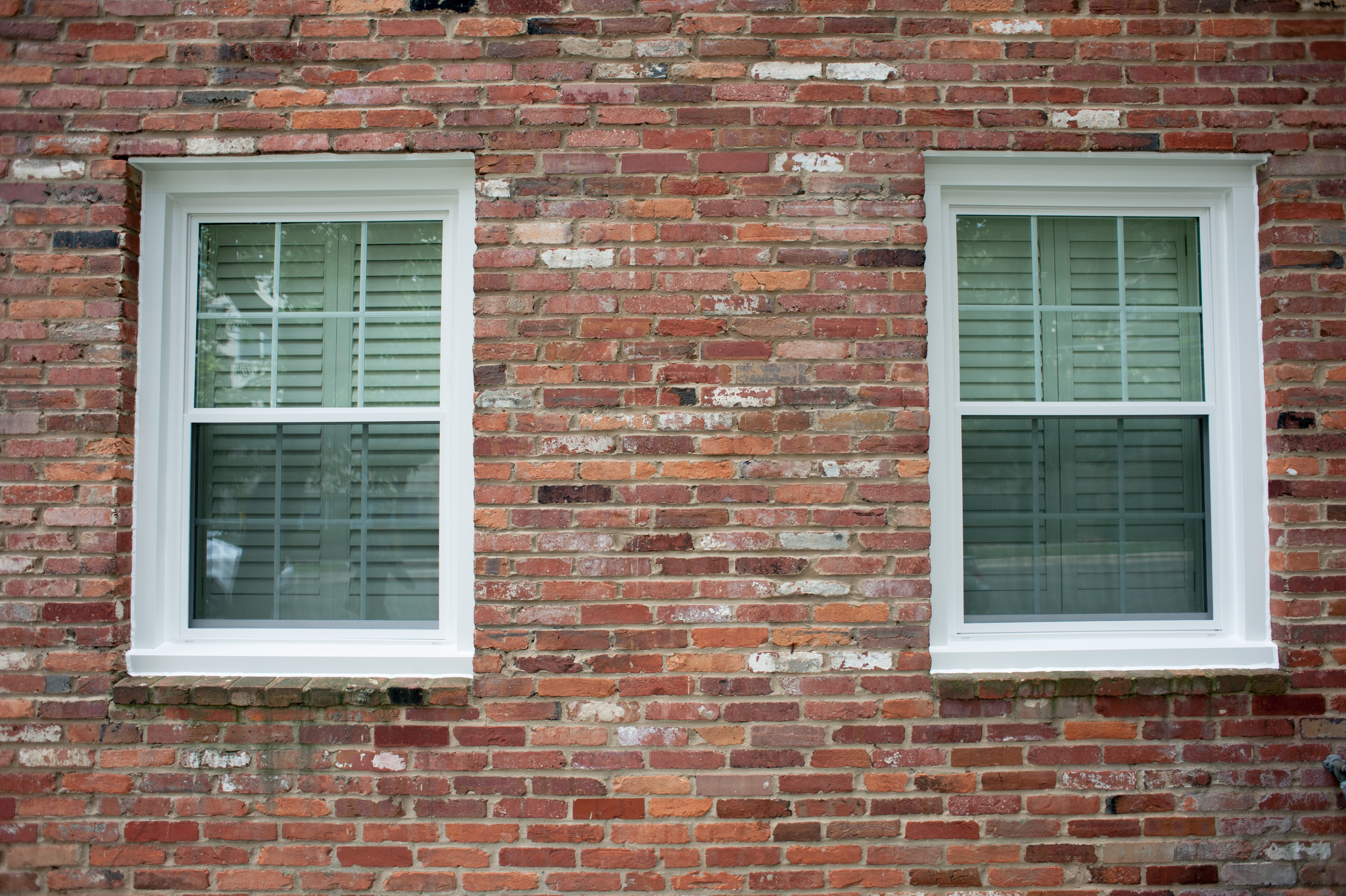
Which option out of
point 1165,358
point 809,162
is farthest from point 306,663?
point 1165,358

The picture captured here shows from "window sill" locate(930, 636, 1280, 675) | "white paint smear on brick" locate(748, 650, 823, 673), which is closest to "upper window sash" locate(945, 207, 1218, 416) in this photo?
"window sill" locate(930, 636, 1280, 675)

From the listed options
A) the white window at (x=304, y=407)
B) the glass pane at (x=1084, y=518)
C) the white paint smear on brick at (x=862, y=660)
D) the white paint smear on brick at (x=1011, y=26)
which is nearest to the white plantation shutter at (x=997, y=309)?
the glass pane at (x=1084, y=518)

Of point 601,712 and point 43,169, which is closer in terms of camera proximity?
point 601,712

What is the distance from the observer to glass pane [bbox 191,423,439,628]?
262cm

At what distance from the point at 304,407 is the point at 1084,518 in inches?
114

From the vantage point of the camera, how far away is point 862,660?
2.40 m

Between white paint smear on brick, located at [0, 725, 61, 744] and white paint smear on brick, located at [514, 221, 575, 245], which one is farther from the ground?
white paint smear on brick, located at [514, 221, 575, 245]

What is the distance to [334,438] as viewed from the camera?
8.63 ft

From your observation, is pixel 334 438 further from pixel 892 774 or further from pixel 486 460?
pixel 892 774

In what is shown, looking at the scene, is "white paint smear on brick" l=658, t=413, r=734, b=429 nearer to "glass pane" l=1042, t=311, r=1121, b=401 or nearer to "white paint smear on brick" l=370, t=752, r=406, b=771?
"glass pane" l=1042, t=311, r=1121, b=401

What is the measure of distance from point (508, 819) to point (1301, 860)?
2675 millimetres

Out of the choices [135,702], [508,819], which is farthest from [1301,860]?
[135,702]

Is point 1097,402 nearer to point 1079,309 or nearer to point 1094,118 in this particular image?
point 1079,309

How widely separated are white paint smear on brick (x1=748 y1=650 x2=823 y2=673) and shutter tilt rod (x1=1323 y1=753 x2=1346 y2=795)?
173cm
